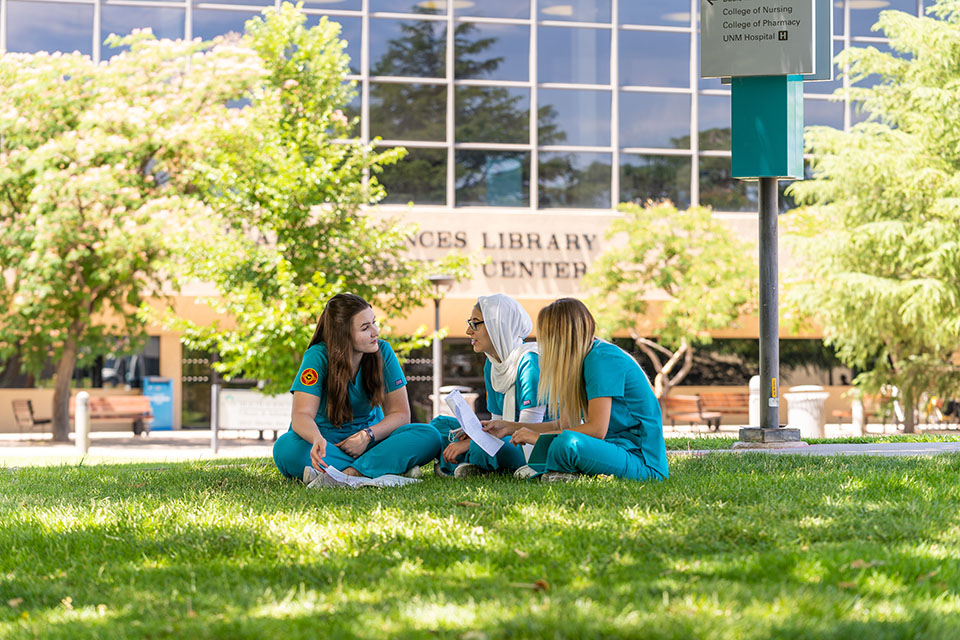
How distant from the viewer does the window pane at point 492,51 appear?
88.1 feet

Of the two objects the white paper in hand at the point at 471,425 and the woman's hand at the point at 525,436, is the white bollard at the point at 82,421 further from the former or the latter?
the woman's hand at the point at 525,436

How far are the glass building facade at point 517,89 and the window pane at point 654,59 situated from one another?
3cm

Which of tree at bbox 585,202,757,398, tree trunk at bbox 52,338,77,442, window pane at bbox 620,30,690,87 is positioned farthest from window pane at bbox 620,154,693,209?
tree trunk at bbox 52,338,77,442

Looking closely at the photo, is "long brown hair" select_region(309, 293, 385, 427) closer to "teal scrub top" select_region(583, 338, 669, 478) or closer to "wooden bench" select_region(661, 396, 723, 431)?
"teal scrub top" select_region(583, 338, 669, 478)

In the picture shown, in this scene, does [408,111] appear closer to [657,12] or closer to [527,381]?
[657,12]

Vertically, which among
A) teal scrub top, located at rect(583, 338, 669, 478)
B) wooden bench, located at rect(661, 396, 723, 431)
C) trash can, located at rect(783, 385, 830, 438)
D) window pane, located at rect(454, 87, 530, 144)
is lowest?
wooden bench, located at rect(661, 396, 723, 431)

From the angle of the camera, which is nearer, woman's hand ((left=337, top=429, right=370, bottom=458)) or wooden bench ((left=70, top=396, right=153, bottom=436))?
woman's hand ((left=337, top=429, right=370, bottom=458))

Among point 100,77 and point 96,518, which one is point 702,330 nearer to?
point 100,77

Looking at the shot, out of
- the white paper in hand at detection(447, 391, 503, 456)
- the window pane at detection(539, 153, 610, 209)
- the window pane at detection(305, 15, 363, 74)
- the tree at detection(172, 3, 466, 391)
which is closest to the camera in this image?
the white paper in hand at detection(447, 391, 503, 456)

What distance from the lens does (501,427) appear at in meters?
6.46

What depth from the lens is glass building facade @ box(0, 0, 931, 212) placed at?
26.2m

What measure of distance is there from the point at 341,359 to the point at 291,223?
9.63 meters

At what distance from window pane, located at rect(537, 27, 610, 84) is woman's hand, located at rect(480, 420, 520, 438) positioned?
2173cm

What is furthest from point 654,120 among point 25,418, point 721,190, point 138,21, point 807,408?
point 25,418
